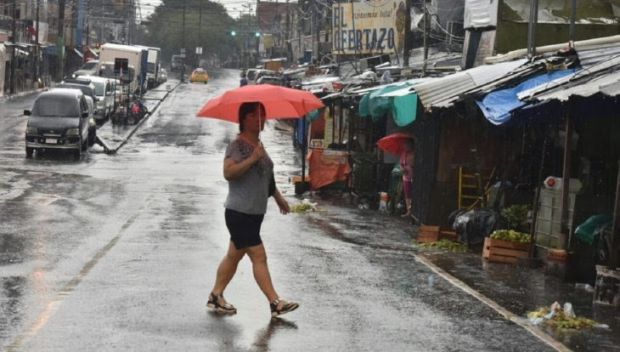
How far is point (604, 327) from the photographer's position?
33.9 feet

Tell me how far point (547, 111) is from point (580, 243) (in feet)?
5.78

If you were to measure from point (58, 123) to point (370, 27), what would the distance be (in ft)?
35.9

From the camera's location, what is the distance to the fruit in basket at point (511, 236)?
50.2 ft

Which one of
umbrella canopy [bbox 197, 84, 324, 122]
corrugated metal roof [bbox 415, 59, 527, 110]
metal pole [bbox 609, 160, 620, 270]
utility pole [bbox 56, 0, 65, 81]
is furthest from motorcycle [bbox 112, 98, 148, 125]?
utility pole [bbox 56, 0, 65, 81]

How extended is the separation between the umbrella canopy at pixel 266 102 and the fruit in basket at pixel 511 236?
18.4 feet

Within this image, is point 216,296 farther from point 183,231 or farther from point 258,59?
point 258,59

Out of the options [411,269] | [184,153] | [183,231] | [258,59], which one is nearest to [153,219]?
Answer: [183,231]

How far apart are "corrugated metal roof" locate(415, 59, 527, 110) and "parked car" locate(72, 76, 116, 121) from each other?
112 ft

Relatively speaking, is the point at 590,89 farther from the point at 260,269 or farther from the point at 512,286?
the point at 260,269

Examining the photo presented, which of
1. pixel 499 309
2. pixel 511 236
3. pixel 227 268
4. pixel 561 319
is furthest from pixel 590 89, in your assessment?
pixel 227 268

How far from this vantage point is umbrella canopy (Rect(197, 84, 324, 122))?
10.0m

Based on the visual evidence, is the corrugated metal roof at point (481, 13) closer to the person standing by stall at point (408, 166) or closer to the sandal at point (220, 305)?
the person standing by stall at point (408, 166)

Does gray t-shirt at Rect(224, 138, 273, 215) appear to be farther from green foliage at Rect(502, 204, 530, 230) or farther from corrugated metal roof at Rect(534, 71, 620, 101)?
green foliage at Rect(502, 204, 530, 230)

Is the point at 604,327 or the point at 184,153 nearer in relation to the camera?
the point at 604,327
